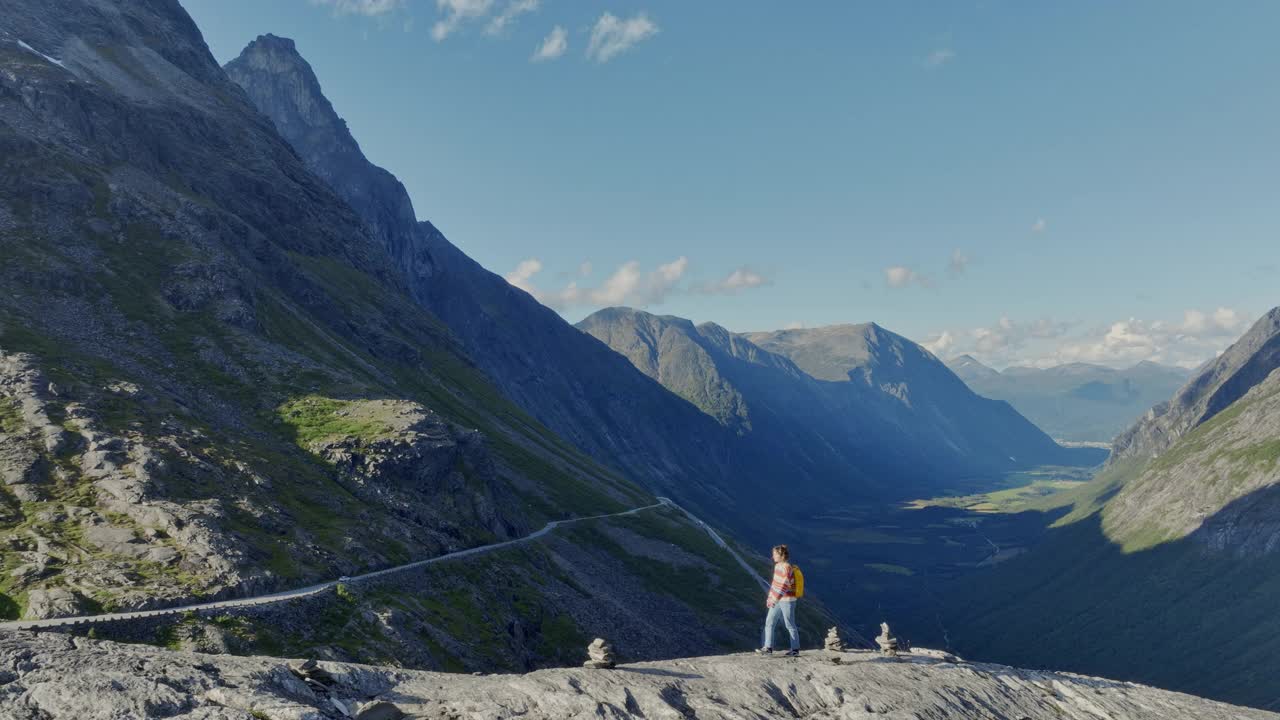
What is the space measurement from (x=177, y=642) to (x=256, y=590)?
1588 centimetres

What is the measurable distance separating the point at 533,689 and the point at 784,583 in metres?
12.7

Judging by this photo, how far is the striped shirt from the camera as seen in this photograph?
111 ft

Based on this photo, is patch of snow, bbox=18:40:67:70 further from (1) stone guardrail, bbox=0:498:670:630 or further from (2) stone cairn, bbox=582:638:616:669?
(2) stone cairn, bbox=582:638:616:669

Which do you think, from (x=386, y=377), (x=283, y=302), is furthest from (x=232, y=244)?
(x=386, y=377)

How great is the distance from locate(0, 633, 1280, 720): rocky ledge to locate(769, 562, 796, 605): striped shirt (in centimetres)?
285

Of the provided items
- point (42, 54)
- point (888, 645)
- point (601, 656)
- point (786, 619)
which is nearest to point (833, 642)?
point (888, 645)

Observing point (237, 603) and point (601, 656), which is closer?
point (601, 656)

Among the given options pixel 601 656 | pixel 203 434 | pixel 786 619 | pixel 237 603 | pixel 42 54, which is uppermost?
pixel 42 54

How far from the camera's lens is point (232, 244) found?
175125mm

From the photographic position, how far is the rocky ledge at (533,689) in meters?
20.7

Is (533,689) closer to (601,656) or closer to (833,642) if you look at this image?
(601,656)

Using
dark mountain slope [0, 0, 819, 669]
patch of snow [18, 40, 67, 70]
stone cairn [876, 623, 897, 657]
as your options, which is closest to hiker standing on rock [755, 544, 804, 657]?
stone cairn [876, 623, 897, 657]

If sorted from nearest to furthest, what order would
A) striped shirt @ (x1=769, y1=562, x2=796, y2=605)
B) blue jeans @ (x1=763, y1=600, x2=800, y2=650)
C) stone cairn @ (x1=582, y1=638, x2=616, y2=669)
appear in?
stone cairn @ (x1=582, y1=638, x2=616, y2=669)
blue jeans @ (x1=763, y1=600, x2=800, y2=650)
striped shirt @ (x1=769, y1=562, x2=796, y2=605)

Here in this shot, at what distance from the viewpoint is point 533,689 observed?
87.1 ft
